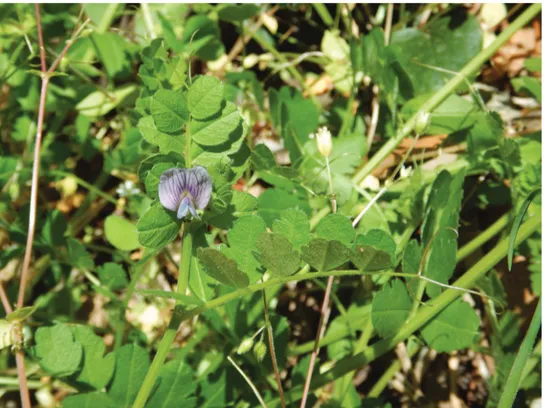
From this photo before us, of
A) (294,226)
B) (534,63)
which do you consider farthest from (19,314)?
(534,63)

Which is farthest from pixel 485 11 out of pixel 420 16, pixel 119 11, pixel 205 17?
pixel 119 11

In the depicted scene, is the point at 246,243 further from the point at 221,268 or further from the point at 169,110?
the point at 169,110

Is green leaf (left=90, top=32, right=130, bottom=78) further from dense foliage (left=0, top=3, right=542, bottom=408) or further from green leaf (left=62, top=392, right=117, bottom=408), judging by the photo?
green leaf (left=62, top=392, right=117, bottom=408)

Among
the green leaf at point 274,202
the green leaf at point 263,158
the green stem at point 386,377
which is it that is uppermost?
the green leaf at point 263,158

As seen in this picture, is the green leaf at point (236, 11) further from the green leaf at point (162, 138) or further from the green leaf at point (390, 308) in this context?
the green leaf at point (390, 308)

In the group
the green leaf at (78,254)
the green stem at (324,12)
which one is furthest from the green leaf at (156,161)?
the green stem at (324,12)

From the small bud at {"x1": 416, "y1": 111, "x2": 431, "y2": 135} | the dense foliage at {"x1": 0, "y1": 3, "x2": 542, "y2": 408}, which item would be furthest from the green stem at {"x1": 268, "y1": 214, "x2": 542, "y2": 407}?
the small bud at {"x1": 416, "y1": 111, "x2": 431, "y2": 135}
